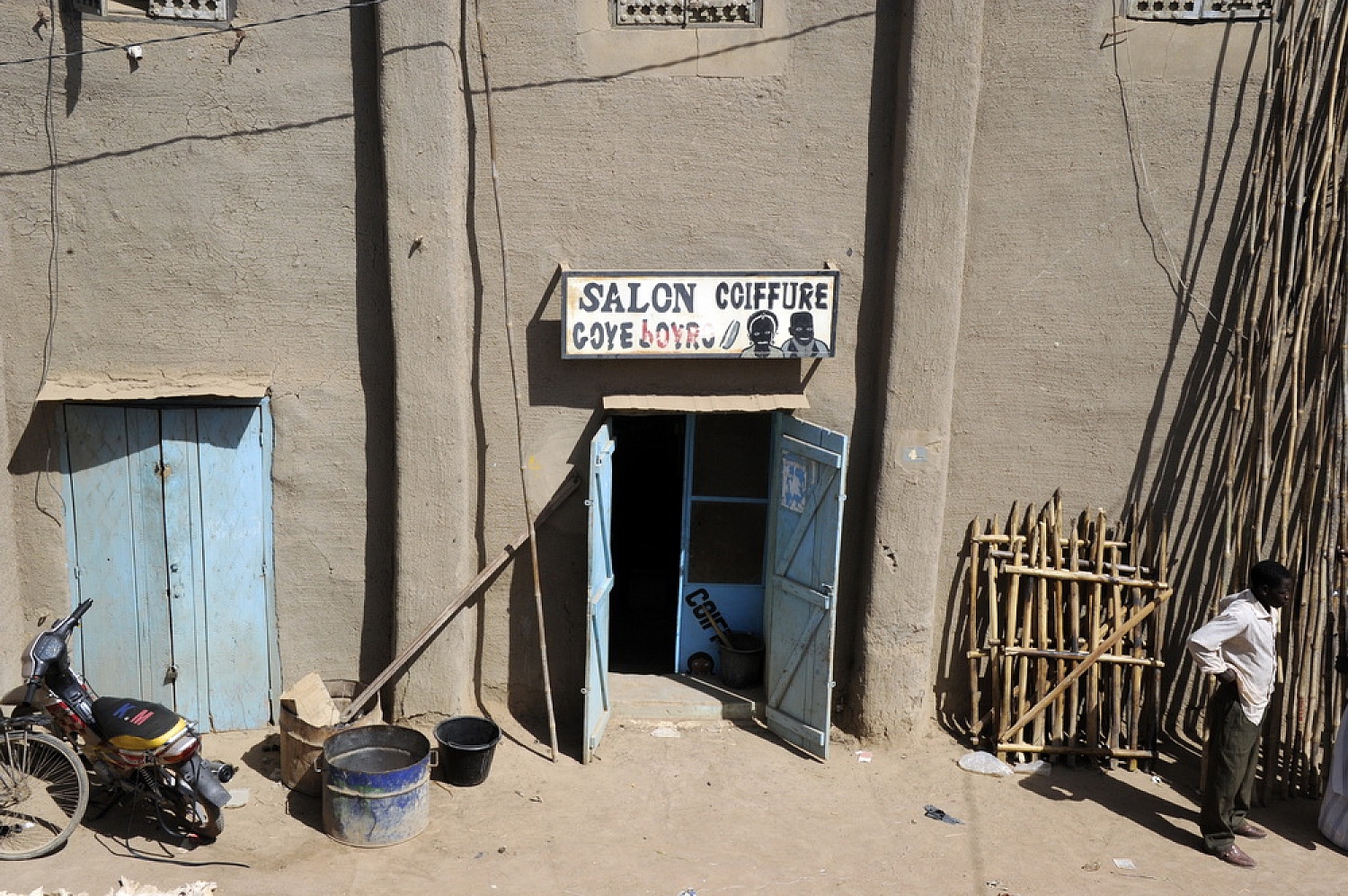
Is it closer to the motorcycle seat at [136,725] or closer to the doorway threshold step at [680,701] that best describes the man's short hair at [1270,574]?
the doorway threshold step at [680,701]

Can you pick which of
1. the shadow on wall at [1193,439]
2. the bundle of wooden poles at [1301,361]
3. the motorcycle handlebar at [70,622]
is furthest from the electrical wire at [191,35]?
the bundle of wooden poles at [1301,361]

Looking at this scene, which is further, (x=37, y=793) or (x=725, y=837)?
(x=725, y=837)

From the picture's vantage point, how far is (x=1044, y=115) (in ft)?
25.2

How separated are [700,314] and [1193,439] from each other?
3575 millimetres

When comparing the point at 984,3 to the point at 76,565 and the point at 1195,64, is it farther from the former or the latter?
the point at 76,565

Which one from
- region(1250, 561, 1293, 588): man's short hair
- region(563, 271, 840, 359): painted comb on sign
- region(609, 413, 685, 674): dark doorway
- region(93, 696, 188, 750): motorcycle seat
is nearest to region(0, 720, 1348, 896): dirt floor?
region(93, 696, 188, 750): motorcycle seat

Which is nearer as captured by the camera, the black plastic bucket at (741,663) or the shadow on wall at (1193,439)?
the shadow on wall at (1193,439)

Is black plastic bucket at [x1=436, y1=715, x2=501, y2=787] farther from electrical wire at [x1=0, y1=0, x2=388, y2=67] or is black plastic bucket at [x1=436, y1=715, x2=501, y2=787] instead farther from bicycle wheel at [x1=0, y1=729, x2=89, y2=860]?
electrical wire at [x1=0, y1=0, x2=388, y2=67]

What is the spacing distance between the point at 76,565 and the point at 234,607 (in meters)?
1.07

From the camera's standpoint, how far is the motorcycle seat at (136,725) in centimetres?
655

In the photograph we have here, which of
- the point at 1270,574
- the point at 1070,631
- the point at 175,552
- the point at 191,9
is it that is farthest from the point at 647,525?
the point at 191,9

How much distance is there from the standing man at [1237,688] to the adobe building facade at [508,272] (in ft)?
4.78

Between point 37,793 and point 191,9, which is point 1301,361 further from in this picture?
point 37,793

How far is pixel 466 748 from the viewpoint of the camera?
24.7 feet
